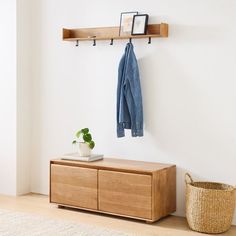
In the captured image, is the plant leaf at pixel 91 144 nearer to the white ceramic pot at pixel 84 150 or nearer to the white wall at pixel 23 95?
the white ceramic pot at pixel 84 150

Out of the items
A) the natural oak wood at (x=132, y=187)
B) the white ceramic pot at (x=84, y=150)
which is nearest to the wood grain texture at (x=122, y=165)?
the natural oak wood at (x=132, y=187)

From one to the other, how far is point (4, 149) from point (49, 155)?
0.50 meters

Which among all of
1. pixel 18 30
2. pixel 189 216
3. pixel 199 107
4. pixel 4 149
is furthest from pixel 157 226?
pixel 18 30

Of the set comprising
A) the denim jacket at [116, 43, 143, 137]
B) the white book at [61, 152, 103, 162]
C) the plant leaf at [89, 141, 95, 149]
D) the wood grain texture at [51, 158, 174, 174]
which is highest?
the denim jacket at [116, 43, 143, 137]

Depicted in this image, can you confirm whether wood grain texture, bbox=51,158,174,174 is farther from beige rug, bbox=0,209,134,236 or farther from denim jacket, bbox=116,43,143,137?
beige rug, bbox=0,209,134,236

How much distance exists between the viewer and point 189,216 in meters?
4.11

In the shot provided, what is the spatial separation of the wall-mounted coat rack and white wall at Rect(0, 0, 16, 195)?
0.66m

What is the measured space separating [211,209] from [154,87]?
126cm

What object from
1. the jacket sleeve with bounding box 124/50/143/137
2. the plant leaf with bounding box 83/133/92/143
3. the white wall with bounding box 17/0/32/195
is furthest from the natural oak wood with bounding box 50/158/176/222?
the white wall with bounding box 17/0/32/195

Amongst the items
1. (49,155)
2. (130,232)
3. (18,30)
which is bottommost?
(130,232)

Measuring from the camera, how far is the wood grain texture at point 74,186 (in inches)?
178

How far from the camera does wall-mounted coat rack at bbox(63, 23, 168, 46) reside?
4455 millimetres

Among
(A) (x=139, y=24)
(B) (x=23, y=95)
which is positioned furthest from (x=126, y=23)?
(B) (x=23, y=95)

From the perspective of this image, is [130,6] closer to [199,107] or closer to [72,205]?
[199,107]
